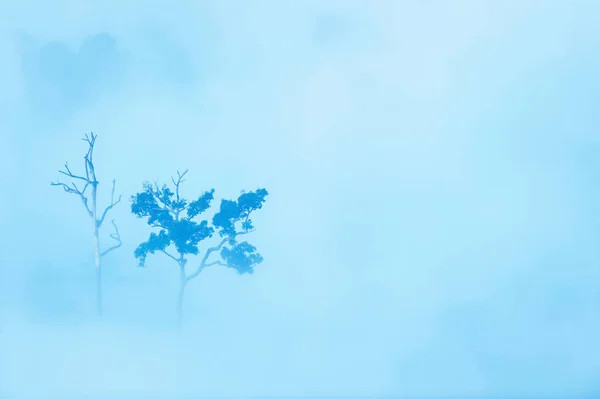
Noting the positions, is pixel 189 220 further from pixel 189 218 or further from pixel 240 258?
pixel 240 258

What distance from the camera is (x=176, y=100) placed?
197 feet

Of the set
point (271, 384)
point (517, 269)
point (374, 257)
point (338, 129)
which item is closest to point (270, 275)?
point (374, 257)

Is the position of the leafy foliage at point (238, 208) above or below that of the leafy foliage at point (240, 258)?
above

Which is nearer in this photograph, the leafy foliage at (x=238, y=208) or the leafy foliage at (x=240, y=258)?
the leafy foliage at (x=238, y=208)

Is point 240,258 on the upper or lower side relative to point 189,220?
lower

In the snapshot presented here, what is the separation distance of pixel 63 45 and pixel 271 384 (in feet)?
131

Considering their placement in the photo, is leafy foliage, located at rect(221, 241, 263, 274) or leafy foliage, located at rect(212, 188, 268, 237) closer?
leafy foliage, located at rect(212, 188, 268, 237)

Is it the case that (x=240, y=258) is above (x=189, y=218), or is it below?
below

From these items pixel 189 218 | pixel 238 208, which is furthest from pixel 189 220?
pixel 238 208

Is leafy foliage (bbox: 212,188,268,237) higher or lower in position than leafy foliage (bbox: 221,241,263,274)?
higher

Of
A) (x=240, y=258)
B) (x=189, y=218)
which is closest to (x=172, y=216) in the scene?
(x=189, y=218)

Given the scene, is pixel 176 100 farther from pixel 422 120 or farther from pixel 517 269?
pixel 517 269

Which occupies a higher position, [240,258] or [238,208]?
[238,208]

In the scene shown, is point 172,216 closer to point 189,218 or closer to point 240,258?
point 189,218
